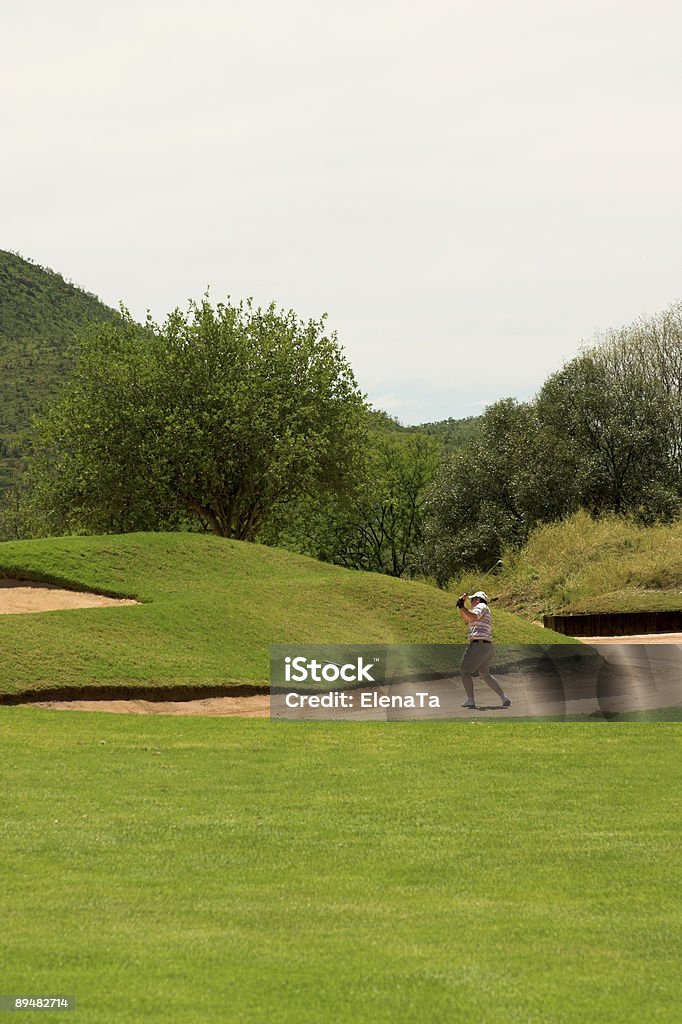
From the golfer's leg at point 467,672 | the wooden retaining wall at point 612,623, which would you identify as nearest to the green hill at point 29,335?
the wooden retaining wall at point 612,623

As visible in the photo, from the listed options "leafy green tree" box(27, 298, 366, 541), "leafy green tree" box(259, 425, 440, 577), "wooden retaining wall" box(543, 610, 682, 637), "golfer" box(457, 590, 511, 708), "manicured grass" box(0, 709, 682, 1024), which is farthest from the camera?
"leafy green tree" box(259, 425, 440, 577)

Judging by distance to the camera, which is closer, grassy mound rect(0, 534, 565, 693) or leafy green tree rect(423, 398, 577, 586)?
grassy mound rect(0, 534, 565, 693)

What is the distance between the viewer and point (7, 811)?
960cm

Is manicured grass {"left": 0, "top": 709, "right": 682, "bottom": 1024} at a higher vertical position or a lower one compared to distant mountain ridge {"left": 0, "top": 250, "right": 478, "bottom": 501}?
lower

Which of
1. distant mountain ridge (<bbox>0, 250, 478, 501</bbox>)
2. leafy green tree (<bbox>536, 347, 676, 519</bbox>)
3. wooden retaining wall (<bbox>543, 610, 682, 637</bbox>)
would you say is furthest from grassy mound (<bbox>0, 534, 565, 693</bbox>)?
distant mountain ridge (<bbox>0, 250, 478, 501</bbox>)

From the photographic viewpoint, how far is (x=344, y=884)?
7.30m

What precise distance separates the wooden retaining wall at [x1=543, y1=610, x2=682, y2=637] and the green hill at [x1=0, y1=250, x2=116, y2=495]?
55.1 metres

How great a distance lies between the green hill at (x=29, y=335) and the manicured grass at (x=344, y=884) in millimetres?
70957

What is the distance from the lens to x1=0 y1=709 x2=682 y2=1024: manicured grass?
17.2ft

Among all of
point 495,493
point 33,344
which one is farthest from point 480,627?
point 33,344

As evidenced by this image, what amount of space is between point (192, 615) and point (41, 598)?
399cm

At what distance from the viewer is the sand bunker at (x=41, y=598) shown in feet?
79.1

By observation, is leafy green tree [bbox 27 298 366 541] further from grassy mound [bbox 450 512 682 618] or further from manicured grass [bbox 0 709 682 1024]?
manicured grass [bbox 0 709 682 1024]

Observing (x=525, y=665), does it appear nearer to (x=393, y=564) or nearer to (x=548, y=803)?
(x=548, y=803)
